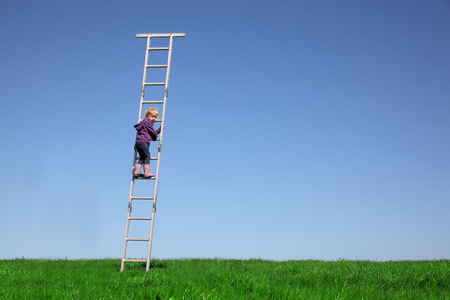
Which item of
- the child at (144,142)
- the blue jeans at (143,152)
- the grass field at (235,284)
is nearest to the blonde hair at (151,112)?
the child at (144,142)

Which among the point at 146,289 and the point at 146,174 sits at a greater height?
the point at 146,174

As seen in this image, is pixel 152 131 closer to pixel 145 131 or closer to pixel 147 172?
pixel 145 131

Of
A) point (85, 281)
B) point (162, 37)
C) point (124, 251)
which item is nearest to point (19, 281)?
point (85, 281)

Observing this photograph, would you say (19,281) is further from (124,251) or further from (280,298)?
(280,298)

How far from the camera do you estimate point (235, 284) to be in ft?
25.6

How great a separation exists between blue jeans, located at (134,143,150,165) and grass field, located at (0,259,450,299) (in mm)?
2828

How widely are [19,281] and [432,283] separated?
8.83 meters

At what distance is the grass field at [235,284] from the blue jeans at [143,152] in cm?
283

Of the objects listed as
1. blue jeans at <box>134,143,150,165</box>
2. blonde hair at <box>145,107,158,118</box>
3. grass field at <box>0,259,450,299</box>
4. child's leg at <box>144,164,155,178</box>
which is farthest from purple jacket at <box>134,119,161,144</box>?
A: grass field at <box>0,259,450,299</box>

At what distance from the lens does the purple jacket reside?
1013 centimetres

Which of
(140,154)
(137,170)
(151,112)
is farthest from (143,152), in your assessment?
(151,112)

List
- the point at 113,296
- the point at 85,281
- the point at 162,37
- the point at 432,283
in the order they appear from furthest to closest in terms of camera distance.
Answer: the point at 162,37 < the point at 432,283 < the point at 85,281 < the point at 113,296

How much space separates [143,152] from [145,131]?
0.57 meters

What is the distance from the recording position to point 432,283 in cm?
843
